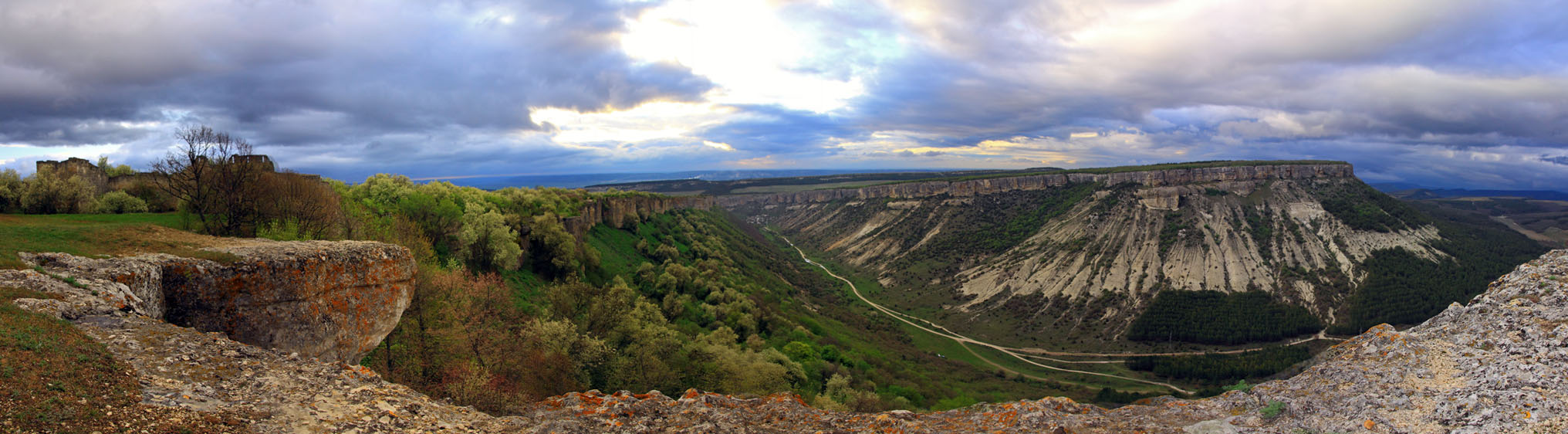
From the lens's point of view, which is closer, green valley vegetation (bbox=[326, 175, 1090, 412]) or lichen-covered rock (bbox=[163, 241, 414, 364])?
lichen-covered rock (bbox=[163, 241, 414, 364])

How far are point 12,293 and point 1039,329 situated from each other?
81.8 metres

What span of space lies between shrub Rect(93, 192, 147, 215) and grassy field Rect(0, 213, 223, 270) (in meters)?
5.43

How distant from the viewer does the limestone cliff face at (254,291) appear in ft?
31.3

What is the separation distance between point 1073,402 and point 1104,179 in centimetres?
12776

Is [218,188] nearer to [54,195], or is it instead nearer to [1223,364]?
[54,195]

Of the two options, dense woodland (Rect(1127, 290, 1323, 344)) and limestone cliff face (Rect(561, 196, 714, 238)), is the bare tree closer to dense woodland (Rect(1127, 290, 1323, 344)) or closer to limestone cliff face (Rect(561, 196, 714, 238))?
limestone cliff face (Rect(561, 196, 714, 238))

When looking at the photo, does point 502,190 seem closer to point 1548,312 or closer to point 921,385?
point 921,385

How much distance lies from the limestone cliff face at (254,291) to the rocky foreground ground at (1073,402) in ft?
0.91

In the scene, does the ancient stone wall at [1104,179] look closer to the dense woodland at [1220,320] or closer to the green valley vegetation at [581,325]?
the dense woodland at [1220,320]

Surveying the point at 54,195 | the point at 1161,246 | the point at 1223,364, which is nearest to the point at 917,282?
the point at 1161,246

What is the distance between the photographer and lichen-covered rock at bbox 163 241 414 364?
10.7 metres

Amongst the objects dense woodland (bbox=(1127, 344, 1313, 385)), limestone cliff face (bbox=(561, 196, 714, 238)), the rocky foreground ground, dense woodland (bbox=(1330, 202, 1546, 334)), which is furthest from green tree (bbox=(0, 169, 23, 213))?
dense woodland (bbox=(1330, 202, 1546, 334))

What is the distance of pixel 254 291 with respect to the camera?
1115 cm

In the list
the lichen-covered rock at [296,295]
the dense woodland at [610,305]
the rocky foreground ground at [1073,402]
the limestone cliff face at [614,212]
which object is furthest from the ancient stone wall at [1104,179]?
the lichen-covered rock at [296,295]
